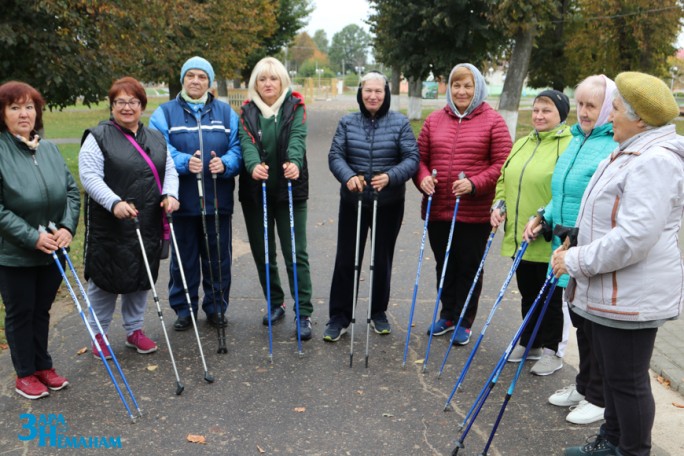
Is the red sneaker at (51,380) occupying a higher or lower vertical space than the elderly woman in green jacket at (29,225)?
lower

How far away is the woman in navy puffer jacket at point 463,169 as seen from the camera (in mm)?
4566

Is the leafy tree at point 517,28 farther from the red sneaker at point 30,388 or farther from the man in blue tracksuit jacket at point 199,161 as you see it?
the red sneaker at point 30,388

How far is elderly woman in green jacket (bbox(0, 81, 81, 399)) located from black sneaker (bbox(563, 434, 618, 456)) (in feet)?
10.4

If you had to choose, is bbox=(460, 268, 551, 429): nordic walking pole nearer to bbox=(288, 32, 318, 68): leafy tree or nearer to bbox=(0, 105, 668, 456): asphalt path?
bbox=(0, 105, 668, 456): asphalt path

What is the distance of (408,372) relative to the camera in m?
4.45

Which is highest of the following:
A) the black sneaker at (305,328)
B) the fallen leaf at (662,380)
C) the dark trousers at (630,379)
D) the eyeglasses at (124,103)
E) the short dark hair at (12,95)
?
the short dark hair at (12,95)

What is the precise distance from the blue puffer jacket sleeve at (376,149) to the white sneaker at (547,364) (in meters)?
1.56

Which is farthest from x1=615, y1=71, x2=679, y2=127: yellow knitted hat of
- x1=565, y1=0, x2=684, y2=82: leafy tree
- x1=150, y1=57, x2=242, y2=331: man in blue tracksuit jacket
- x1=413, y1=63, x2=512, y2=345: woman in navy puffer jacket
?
x1=565, y1=0, x2=684, y2=82: leafy tree

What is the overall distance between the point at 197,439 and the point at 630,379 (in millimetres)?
2299

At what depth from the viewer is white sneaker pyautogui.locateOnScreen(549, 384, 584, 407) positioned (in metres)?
3.99

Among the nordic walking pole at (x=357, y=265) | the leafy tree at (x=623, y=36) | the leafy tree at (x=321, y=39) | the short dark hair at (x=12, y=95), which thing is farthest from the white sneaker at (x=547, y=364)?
the leafy tree at (x=321, y=39)

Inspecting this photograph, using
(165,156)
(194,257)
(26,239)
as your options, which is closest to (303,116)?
(165,156)

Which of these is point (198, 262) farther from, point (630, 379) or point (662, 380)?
point (662, 380)

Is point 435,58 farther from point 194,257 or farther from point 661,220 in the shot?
point 661,220
